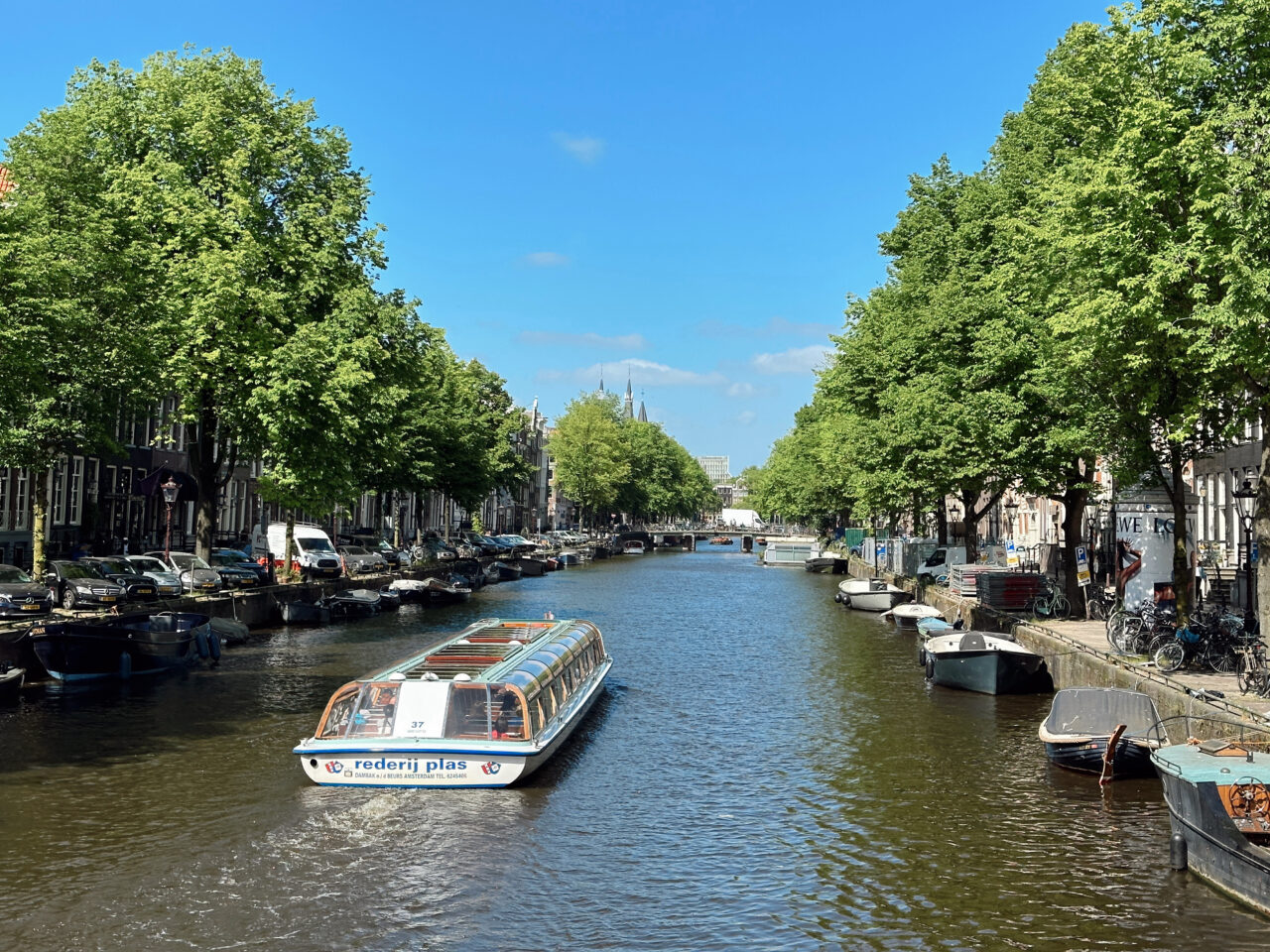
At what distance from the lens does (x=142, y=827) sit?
17562mm

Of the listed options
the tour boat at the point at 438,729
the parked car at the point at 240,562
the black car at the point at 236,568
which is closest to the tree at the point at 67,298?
the black car at the point at 236,568

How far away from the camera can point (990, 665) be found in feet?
102

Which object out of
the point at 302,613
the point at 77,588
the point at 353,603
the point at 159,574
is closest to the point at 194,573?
the point at 159,574

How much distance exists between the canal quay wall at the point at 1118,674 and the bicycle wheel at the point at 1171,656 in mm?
242

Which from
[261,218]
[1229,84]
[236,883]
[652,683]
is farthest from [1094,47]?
[261,218]

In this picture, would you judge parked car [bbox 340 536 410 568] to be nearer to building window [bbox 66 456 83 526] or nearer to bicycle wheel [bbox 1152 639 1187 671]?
building window [bbox 66 456 83 526]

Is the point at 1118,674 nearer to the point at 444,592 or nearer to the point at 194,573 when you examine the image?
the point at 194,573

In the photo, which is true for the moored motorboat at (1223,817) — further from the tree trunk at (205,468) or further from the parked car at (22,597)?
the tree trunk at (205,468)

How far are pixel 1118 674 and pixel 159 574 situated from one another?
1223 inches

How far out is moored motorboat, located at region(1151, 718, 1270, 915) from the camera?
46.5ft

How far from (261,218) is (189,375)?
642 centimetres

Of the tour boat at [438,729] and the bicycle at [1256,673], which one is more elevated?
the bicycle at [1256,673]

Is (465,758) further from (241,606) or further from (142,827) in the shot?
(241,606)

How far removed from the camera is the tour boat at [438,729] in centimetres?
1972
